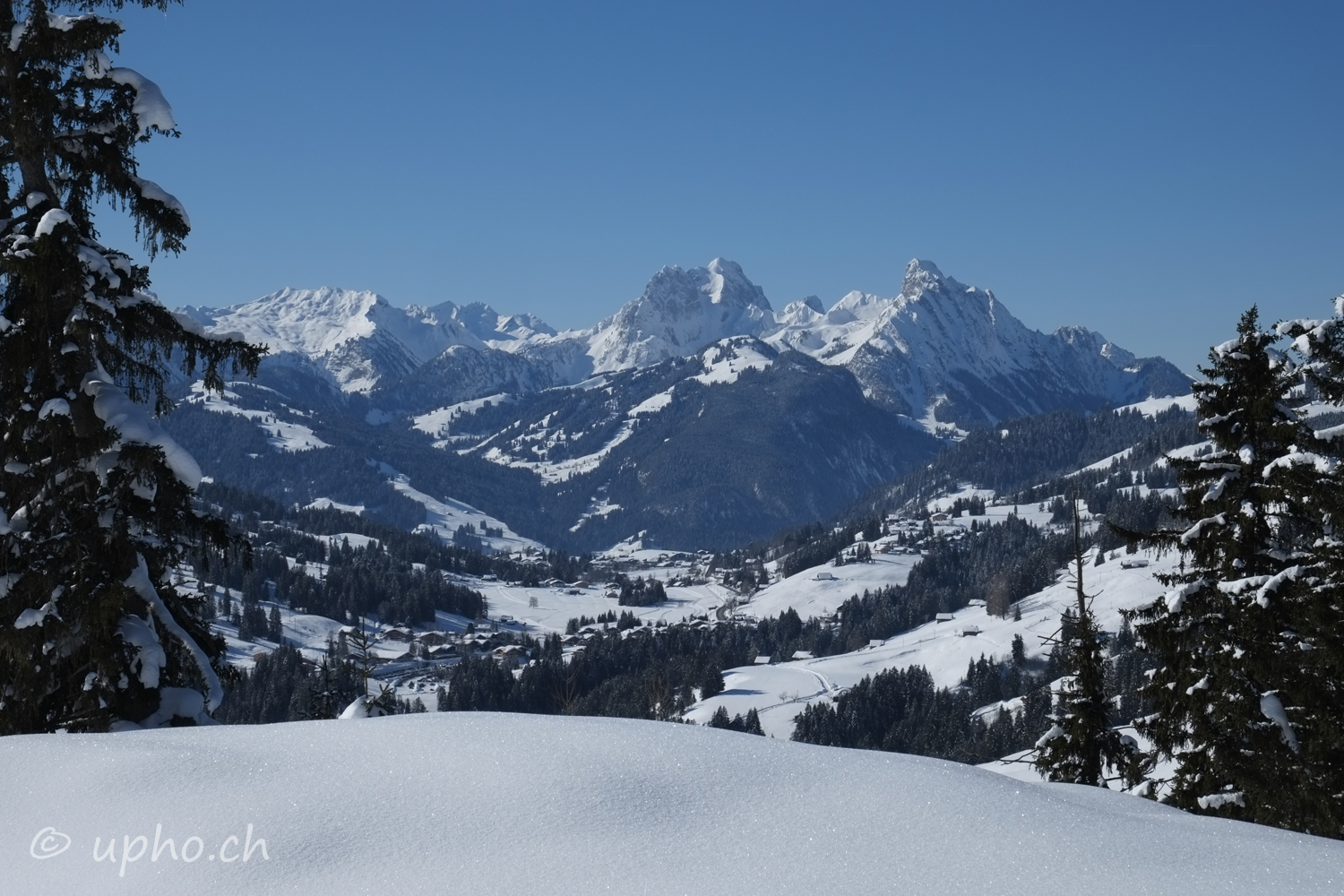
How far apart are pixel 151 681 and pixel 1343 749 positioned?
1831 cm

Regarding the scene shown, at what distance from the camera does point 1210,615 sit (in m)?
17.2

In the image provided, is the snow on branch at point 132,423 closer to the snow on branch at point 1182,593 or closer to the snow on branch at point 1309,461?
the snow on branch at point 1182,593

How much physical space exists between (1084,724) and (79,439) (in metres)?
22.1

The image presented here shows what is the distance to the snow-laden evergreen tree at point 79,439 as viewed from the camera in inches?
437

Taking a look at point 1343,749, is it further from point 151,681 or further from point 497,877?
point 151,681

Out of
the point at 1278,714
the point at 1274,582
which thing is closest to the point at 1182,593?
the point at 1274,582

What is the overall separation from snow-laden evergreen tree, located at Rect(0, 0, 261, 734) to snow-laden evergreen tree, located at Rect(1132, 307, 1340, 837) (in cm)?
1635

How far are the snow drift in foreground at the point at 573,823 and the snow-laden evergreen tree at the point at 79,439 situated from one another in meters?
3.72

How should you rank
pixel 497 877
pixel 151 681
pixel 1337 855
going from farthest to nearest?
pixel 151 681, pixel 1337 855, pixel 497 877

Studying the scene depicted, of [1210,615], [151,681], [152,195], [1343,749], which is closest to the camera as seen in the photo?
[151,681]

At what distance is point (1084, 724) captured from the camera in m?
23.3

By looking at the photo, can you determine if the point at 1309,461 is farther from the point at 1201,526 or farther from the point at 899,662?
the point at 899,662

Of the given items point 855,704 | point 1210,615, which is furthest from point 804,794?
point 855,704

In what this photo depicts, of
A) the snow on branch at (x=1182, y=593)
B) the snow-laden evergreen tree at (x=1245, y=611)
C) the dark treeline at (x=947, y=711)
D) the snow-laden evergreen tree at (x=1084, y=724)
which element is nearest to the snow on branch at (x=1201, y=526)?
the snow-laden evergreen tree at (x=1245, y=611)
